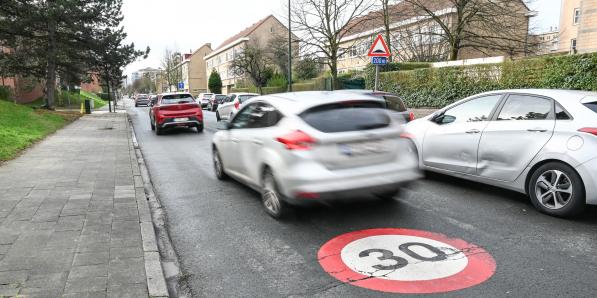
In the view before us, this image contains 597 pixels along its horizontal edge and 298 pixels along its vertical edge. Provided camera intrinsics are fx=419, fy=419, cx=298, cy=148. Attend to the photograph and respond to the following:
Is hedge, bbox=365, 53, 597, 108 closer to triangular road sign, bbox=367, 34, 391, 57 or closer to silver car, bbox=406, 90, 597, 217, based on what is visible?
triangular road sign, bbox=367, 34, 391, 57

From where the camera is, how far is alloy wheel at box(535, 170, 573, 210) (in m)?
4.78

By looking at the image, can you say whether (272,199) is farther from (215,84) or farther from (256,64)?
(215,84)

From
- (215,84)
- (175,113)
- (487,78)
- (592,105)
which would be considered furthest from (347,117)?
(215,84)

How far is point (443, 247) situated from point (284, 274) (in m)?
1.62

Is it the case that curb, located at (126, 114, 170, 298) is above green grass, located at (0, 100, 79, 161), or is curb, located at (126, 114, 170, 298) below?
below

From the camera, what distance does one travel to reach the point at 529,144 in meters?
5.16

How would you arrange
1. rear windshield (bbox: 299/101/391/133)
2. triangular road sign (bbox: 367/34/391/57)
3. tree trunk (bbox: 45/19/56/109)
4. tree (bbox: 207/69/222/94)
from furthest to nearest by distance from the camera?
tree (bbox: 207/69/222/94) < tree trunk (bbox: 45/19/56/109) < triangular road sign (bbox: 367/34/391/57) < rear windshield (bbox: 299/101/391/133)

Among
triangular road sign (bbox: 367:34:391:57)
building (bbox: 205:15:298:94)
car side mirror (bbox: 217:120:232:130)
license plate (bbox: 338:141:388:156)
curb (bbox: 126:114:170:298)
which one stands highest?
building (bbox: 205:15:298:94)

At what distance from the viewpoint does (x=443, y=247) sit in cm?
412

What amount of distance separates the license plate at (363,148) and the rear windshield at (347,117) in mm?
190

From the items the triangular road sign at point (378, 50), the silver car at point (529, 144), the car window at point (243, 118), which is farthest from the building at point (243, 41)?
the silver car at point (529, 144)

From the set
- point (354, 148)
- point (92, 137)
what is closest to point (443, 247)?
point (354, 148)

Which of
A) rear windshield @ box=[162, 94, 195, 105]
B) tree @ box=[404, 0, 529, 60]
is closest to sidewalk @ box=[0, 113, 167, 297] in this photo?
rear windshield @ box=[162, 94, 195, 105]

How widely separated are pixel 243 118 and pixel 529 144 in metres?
3.86
